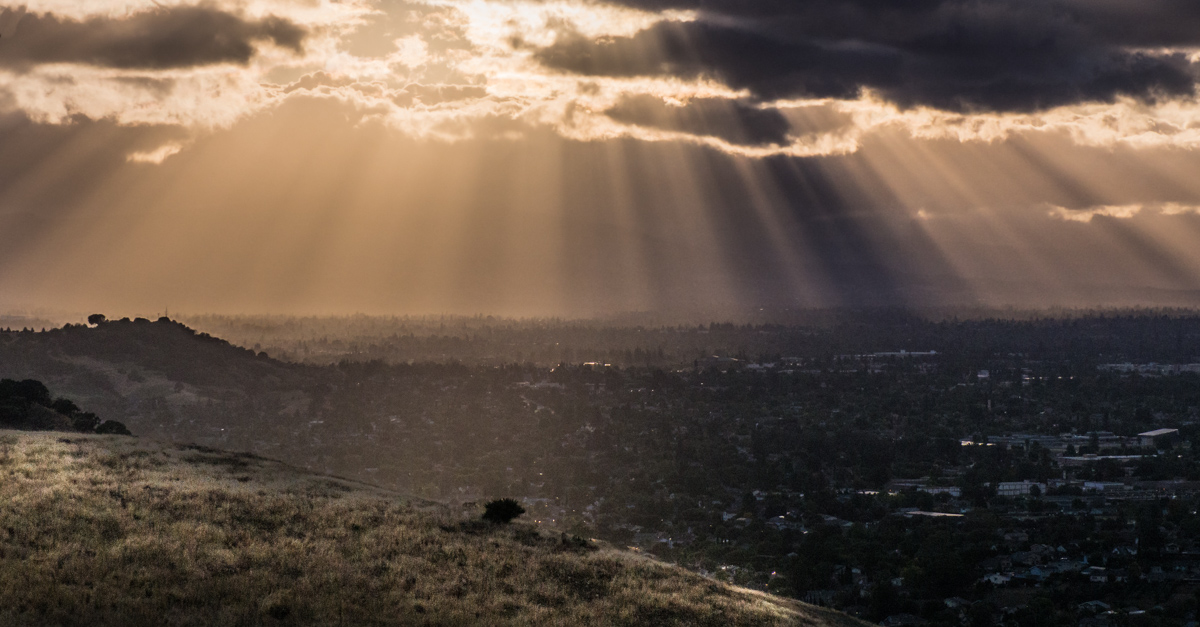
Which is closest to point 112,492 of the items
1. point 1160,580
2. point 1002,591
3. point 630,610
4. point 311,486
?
point 311,486

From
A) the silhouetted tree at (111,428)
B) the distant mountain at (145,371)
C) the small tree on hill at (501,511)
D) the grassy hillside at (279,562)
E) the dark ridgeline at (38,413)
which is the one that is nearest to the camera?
the grassy hillside at (279,562)

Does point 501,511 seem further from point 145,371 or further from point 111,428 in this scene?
point 145,371

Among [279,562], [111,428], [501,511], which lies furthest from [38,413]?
[279,562]

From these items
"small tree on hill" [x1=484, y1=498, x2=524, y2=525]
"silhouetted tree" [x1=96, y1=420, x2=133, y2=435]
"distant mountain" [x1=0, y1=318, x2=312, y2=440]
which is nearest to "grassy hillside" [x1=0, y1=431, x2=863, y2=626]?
"small tree on hill" [x1=484, y1=498, x2=524, y2=525]

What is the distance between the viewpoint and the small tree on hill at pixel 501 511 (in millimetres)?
41250

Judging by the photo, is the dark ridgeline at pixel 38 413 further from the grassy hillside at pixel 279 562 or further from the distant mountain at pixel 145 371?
the distant mountain at pixel 145 371

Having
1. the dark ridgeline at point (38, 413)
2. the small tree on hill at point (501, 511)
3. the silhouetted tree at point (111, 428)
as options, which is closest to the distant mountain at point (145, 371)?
the dark ridgeline at point (38, 413)

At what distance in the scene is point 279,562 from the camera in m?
29.9

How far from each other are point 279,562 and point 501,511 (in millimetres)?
13092

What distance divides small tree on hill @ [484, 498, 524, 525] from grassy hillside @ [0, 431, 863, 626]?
2.20 ft

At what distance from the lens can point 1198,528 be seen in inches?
3489

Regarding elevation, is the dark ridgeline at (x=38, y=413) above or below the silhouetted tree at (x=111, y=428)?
above

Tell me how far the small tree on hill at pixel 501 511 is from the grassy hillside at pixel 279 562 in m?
0.67

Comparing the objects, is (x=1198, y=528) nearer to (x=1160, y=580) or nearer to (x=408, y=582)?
(x=1160, y=580)
